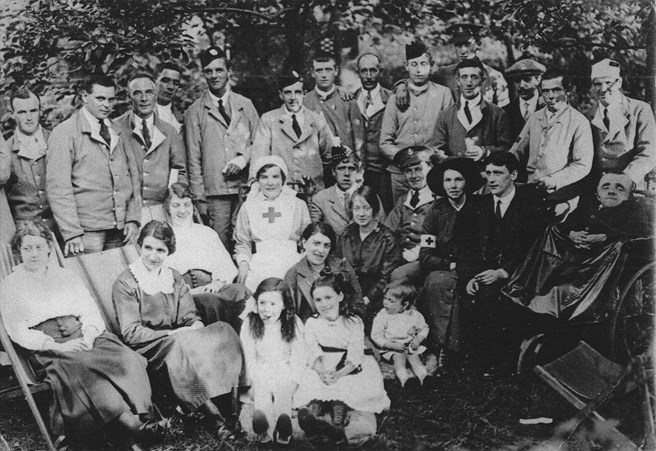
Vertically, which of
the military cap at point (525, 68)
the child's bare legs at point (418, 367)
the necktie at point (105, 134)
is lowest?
the child's bare legs at point (418, 367)

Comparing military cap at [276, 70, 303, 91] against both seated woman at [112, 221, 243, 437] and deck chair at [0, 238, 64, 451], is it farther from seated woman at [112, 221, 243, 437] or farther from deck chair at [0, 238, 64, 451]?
deck chair at [0, 238, 64, 451]

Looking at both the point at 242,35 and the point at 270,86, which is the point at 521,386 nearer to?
the point at 270,86

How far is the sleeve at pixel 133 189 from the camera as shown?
6.27 metres

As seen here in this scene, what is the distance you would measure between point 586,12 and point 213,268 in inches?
138

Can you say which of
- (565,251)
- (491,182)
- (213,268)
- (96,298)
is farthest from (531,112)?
(96,298)

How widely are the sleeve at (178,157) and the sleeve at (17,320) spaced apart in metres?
1.44

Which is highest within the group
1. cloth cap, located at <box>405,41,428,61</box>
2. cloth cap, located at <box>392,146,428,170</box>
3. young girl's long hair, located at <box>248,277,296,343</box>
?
cloth cap, located at <box>405,41,428,61</box>

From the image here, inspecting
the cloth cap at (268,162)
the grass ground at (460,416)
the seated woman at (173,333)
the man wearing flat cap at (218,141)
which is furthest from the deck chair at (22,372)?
the cloth cap at (268,162)

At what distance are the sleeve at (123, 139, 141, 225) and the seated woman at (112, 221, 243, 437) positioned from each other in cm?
15

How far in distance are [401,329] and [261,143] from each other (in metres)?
1.76

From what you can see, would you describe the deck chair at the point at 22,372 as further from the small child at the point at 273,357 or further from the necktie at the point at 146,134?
the small child at the point at 273,357

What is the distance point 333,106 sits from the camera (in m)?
6.42

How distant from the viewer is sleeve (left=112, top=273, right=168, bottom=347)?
6.10m

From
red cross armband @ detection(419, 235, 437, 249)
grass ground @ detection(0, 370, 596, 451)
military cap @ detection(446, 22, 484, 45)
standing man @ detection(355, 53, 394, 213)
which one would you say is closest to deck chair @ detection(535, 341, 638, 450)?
grass ground @ detection(0, 370, 596, 451)
